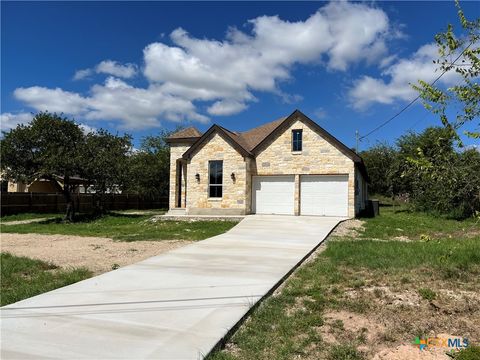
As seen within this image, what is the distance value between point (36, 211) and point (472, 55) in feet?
102

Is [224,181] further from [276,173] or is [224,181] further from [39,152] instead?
[39,152]

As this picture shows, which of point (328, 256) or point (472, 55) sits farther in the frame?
point (328, 256)

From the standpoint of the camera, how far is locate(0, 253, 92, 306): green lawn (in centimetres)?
673

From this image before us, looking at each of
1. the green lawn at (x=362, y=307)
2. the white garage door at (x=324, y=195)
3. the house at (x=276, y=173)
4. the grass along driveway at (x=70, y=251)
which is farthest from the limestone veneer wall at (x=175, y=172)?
the green lawn at (x=362, y=307)

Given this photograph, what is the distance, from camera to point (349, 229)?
648 inches

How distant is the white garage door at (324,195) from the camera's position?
67.5ft

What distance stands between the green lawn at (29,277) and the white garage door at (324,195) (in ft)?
46.8

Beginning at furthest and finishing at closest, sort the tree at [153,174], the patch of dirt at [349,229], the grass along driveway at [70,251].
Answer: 1. the tree at [153,174]
2. the patch of dirt at [349,229]
3. the grass along driveway at [70,251]

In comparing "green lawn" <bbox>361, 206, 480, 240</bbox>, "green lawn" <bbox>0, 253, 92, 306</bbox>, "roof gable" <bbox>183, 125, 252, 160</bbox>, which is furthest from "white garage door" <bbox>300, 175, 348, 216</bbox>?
"green lawn" <bbox>0, 253, 92, 306</bbox>

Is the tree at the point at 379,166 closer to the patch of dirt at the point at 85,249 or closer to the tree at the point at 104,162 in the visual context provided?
the tree at the point at 104,162

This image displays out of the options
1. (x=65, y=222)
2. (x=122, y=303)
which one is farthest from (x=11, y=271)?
(x=65, y=222)

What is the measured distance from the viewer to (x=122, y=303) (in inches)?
231

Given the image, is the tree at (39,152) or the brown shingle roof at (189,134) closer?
the tree at (39,152)

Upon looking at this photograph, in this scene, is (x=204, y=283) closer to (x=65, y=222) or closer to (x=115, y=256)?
(x=115, y=256)
